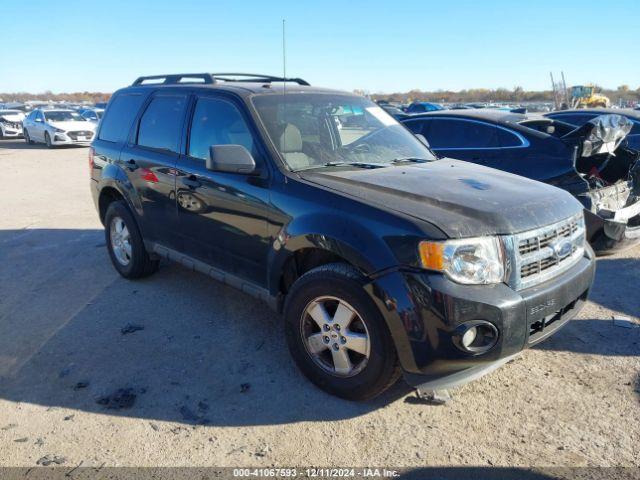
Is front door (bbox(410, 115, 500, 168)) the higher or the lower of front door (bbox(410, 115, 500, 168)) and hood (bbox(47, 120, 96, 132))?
the higher

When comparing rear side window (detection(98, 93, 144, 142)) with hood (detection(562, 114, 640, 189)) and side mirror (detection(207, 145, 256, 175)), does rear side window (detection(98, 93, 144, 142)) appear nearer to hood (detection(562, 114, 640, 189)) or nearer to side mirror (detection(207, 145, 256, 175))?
side mirror (detection(207, 145, 256, 175))

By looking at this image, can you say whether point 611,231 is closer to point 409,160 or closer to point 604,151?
point 604,151

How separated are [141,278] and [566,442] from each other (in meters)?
4.15

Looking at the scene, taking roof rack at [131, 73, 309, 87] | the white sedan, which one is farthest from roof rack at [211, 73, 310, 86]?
the white sedan

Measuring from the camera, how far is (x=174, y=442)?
277 cm

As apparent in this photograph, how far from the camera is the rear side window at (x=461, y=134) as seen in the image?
256 inches

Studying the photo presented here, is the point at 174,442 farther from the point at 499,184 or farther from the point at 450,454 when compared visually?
the point at 499,184

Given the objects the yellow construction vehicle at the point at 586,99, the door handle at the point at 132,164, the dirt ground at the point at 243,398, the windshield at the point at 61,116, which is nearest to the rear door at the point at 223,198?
the dirt ground at the point at 243,398

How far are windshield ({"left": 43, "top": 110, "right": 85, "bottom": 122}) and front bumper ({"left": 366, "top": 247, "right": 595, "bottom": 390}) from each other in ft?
73.1

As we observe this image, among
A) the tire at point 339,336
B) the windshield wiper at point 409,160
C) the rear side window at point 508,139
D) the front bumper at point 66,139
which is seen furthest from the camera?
the front bumper at point 66,139

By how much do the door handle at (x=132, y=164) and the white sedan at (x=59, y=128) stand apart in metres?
17.4

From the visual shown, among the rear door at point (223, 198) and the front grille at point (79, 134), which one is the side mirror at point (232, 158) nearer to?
the rear door at point (223, 198)

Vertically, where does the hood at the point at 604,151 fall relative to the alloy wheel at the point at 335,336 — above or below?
above

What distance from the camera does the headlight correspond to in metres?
2.60
